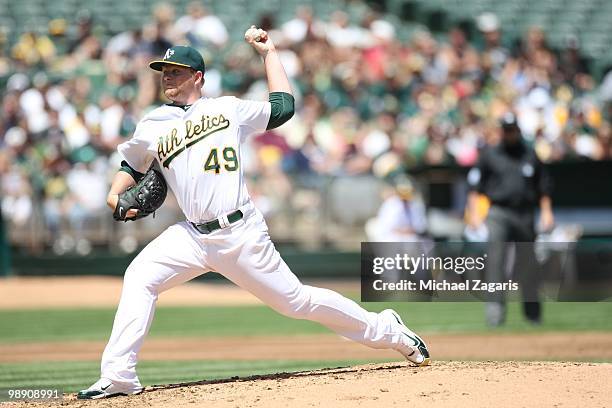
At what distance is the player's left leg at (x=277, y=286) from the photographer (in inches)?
238

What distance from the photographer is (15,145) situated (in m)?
16.7

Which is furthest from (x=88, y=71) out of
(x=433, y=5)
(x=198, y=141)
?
(x=198, y=141)

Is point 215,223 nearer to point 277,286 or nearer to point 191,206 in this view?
point 191,206

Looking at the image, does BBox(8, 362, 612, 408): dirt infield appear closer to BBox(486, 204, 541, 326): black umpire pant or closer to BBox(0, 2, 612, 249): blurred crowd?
BBox(486, 204, 541, 326): black umpire pant

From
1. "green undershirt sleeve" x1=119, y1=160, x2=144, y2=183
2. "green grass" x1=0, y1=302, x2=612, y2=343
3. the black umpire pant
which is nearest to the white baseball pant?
"green undershirt sleeve" x1=119, y1=160, x2=144, y2=183

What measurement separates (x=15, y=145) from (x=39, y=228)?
154 cm

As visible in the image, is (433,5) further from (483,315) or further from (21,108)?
(483,315)

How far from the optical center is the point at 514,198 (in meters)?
11.1

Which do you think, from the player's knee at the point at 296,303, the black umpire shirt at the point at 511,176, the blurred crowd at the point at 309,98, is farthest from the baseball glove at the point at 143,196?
the blurred crowd at the point at 309,98

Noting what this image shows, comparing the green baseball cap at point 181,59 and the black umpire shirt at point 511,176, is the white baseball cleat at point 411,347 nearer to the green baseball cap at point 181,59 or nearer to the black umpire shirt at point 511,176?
the green baseball cap at point 181,59

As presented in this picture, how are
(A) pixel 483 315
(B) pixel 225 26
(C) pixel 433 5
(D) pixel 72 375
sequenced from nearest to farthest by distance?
(D) pixel 72 375 → (A) pixel 483 315 → (B) pixel 225 26 → (C) pixel 433 5

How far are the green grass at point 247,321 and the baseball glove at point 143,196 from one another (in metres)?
5.32

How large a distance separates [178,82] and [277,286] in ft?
4.03

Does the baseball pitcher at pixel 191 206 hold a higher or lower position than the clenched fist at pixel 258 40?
lower
